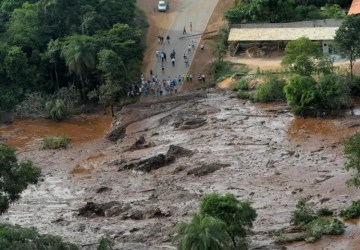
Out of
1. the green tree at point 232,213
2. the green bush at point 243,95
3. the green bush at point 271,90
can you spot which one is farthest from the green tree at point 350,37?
the green tree at point 232,213

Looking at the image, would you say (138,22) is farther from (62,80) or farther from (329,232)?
(329,232)

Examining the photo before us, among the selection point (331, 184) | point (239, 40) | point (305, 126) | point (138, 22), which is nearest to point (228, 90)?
point (239, 40)

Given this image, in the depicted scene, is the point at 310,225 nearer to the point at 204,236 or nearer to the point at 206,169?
the point at 204,236

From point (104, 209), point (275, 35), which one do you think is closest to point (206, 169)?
point (104, 209)

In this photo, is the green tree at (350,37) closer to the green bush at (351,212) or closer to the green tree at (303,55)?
the green tree at (303,55)

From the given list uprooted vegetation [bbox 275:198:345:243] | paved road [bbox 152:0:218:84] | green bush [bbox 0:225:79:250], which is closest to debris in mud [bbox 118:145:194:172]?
uprooted vegetation [bbox 275:198:345:243]
